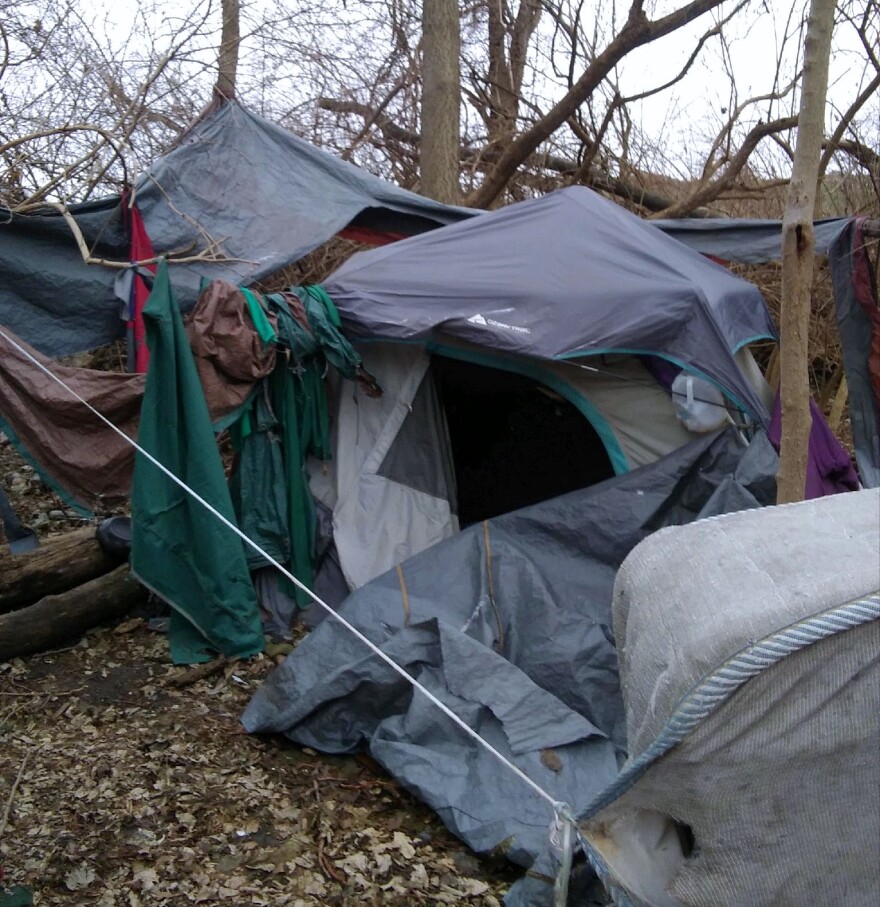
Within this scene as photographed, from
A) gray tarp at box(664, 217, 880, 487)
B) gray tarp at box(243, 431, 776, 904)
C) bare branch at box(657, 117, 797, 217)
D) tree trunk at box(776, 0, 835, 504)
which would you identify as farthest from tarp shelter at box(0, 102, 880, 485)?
bare branch at box(657, 117, 797, 217)

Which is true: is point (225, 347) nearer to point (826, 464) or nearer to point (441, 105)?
point (826, 464)

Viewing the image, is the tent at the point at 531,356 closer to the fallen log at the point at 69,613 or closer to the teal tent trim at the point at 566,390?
the teal tent trim at the point at 566,390

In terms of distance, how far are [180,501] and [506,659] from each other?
1498 millimetres

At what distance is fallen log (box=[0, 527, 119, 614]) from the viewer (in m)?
4.04

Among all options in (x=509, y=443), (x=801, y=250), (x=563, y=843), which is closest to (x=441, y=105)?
(x=509, y=443)

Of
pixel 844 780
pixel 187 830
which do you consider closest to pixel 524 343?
pixel 187 830

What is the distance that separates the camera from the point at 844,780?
168 cm

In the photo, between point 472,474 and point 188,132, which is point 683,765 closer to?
point 472,474

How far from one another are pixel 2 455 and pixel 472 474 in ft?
9.96

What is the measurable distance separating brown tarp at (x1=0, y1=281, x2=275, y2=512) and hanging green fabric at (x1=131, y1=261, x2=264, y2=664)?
0.44 feet

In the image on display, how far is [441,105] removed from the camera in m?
6.93

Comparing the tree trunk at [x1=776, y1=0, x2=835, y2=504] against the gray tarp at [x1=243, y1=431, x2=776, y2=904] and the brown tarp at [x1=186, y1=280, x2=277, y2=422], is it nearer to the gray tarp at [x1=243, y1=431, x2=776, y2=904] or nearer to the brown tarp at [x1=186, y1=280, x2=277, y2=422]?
the gray tarp at [x1=243, y1=431, x2=776, y2=904]

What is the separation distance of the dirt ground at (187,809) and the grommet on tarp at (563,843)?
66 centimetres

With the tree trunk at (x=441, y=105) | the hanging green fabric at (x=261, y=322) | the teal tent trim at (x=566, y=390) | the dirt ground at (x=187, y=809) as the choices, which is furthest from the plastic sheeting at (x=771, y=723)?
the tree trunk at (x=441, y=105)
